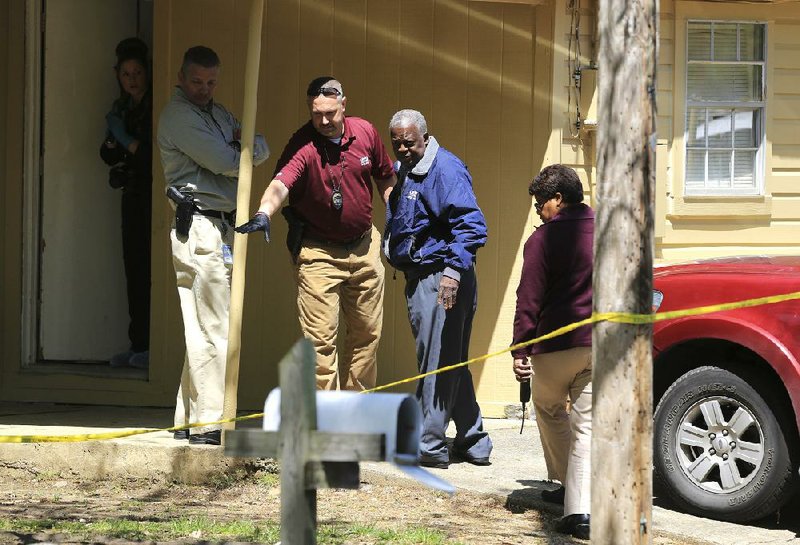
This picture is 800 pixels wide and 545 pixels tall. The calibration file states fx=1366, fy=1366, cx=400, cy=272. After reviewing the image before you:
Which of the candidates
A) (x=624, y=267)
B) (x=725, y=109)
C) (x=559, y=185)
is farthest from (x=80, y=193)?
(x=624, y=267)

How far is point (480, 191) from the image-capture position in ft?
31.3

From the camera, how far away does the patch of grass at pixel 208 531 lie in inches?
252

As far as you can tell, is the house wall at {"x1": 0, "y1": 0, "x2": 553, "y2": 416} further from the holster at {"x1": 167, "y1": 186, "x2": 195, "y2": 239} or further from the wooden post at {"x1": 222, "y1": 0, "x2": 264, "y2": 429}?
the wooden post at {"x1": 222, "y1": 0, "x2": 264, "y2": 429}

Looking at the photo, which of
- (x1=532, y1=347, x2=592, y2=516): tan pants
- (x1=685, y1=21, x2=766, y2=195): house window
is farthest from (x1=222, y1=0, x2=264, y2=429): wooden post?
(x1=685, y1=21, x2=766, y2=195): house window

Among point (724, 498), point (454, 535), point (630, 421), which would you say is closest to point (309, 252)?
point (454, 535)

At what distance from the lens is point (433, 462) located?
7.96 meters

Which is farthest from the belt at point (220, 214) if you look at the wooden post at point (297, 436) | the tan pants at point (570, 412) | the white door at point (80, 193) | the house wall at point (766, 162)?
the wooden post at point (297, 436)

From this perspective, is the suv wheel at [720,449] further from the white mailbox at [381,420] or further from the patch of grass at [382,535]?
the white mailbox at [381,420]

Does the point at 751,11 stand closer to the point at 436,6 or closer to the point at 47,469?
the point at 436,6

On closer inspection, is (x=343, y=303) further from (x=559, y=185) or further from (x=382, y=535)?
(x=382, y=535)

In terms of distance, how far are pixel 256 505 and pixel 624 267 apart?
3.06 meters

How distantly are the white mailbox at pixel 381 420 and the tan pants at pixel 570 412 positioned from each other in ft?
9.50

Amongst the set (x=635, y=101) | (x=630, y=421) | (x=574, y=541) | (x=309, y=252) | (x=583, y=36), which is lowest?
(x=574, y=541)

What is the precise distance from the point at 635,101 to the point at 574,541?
2.47 meters
